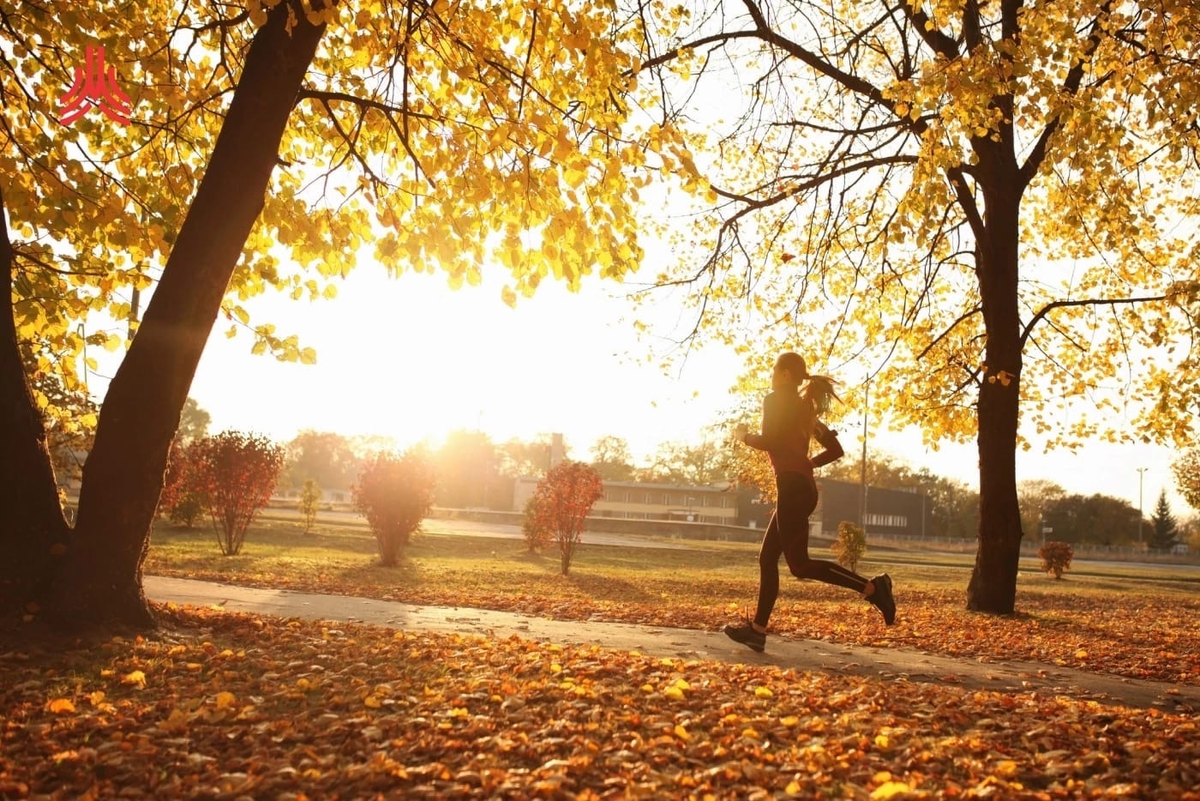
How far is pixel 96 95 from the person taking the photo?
694 cm

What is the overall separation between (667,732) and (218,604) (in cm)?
586

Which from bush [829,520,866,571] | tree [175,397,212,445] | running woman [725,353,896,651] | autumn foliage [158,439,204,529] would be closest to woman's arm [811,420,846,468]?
running woman [725,353,896,651]

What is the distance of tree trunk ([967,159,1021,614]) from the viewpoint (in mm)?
11016

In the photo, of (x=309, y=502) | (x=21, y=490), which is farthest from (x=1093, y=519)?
(x=21, y=490)

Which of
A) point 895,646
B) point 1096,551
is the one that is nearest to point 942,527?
point 1096,551

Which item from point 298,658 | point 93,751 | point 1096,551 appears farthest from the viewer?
point 1096,551

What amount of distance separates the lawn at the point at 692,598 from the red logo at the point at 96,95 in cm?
589

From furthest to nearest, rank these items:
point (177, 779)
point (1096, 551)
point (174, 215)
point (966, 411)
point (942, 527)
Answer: point (942, 527), point (1096, 551), point (966, 411), point (174, 215), point (177, 779)

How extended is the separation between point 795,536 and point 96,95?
6583 mm

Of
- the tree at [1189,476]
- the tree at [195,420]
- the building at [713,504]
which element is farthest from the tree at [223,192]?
the tree at [195,420]

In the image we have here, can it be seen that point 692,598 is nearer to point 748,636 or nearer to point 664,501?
point 748,636

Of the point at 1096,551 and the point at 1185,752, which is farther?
the point at 1096,551

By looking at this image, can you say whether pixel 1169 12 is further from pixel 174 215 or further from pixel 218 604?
pixel 218 604

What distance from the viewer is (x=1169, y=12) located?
7059mm
